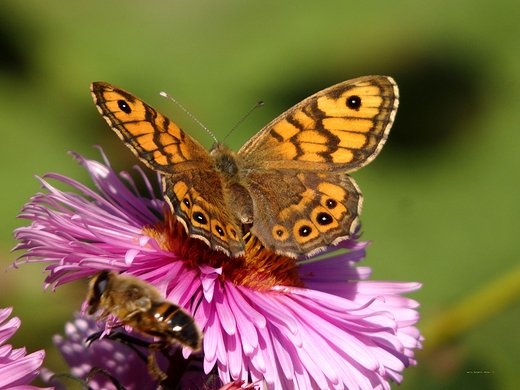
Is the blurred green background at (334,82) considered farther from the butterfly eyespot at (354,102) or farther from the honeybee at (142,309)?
the honeybee at (142,309)

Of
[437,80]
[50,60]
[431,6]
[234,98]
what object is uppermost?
[50,60]

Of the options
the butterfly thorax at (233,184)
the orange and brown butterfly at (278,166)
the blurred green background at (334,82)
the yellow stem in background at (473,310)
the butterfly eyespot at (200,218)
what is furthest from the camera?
the blurred green background at (334,82)

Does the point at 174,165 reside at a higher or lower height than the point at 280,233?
higher

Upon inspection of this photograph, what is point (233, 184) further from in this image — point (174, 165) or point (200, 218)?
point (200, 218)

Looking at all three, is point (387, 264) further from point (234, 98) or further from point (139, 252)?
point (139, 252)

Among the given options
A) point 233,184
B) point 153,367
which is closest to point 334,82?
point 233,184

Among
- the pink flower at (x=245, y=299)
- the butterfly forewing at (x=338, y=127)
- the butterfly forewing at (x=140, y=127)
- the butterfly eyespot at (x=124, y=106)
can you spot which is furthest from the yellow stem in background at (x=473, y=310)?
the butterfly eyespot at (x=124, y=106)

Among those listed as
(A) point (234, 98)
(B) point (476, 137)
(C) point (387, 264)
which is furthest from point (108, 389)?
(B) point (476, 137)
